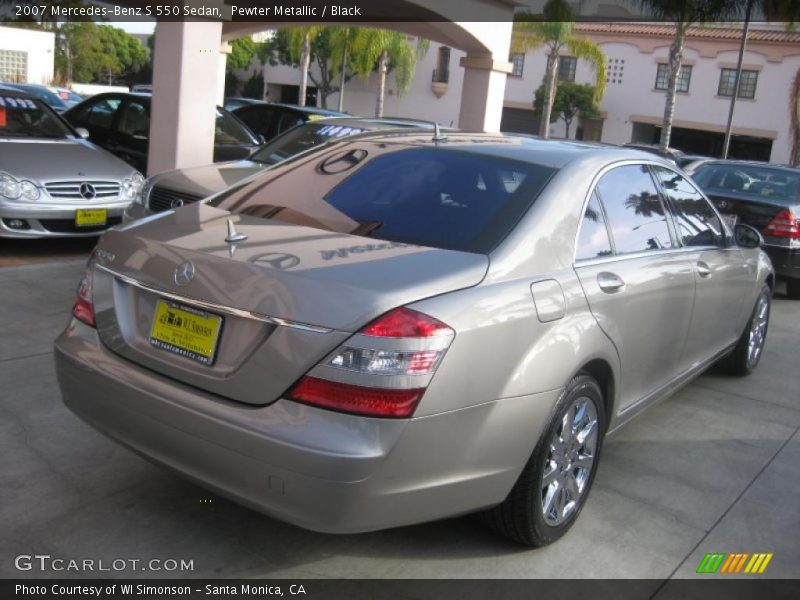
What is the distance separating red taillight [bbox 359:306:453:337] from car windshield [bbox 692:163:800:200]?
7.23m

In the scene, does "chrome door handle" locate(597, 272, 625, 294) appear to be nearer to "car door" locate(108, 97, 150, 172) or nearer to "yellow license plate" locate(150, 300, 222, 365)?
"yellow license plate" locate(150, 300, 222, 365)

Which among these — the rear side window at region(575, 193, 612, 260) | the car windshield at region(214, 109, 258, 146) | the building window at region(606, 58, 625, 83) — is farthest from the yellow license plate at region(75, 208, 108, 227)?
the building window at region(606, 58, 625, 83)

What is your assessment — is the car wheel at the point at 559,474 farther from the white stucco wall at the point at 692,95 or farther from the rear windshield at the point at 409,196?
the white stucco wall at the point at 692,95

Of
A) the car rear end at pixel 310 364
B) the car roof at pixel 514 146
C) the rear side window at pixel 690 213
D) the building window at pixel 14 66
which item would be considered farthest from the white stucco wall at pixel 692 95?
the car rear end at pixel 310 364

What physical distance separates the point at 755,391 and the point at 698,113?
35386 millimetres

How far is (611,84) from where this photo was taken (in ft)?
132

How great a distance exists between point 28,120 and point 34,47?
4080 cm

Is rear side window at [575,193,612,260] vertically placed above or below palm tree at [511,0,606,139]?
below

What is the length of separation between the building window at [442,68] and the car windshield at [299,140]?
125 ft

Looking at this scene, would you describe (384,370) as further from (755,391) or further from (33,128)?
(33,128)

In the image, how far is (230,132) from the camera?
33.6ft

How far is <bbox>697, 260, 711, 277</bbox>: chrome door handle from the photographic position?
4432 millimetres

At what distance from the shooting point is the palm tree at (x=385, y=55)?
1351 inches

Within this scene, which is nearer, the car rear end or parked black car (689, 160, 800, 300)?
the car rear end
